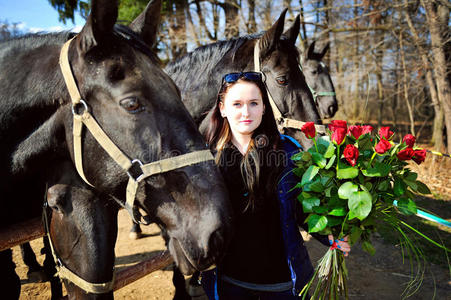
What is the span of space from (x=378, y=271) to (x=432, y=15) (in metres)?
6.97

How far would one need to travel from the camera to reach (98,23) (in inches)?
49.9

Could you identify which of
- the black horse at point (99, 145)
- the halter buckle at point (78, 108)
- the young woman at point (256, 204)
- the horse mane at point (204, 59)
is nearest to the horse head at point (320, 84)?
the horse mane at point (204, 59)

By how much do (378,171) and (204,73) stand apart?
2065mm

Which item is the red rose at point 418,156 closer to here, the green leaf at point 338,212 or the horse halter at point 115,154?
the green leaf at point 338,212

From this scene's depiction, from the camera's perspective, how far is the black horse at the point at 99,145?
4.08ft

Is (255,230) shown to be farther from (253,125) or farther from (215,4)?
(215,4)

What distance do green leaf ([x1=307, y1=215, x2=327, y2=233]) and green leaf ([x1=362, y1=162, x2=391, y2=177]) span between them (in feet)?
1.15

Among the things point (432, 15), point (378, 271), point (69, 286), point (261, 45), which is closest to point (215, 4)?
point (432, 15)

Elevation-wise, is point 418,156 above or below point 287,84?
below

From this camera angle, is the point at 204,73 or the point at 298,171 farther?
the point at 204,73

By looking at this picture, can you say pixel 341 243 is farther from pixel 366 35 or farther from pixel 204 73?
pixel 366 35

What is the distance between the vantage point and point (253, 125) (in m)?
1.77

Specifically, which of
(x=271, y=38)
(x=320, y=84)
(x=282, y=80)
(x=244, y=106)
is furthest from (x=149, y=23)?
(x=320, y=84)

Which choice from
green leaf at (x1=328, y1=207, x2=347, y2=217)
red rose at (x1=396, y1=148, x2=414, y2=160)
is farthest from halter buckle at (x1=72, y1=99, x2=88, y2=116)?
red rose at (x1=396, y1=148, x2=414, y2=160)
